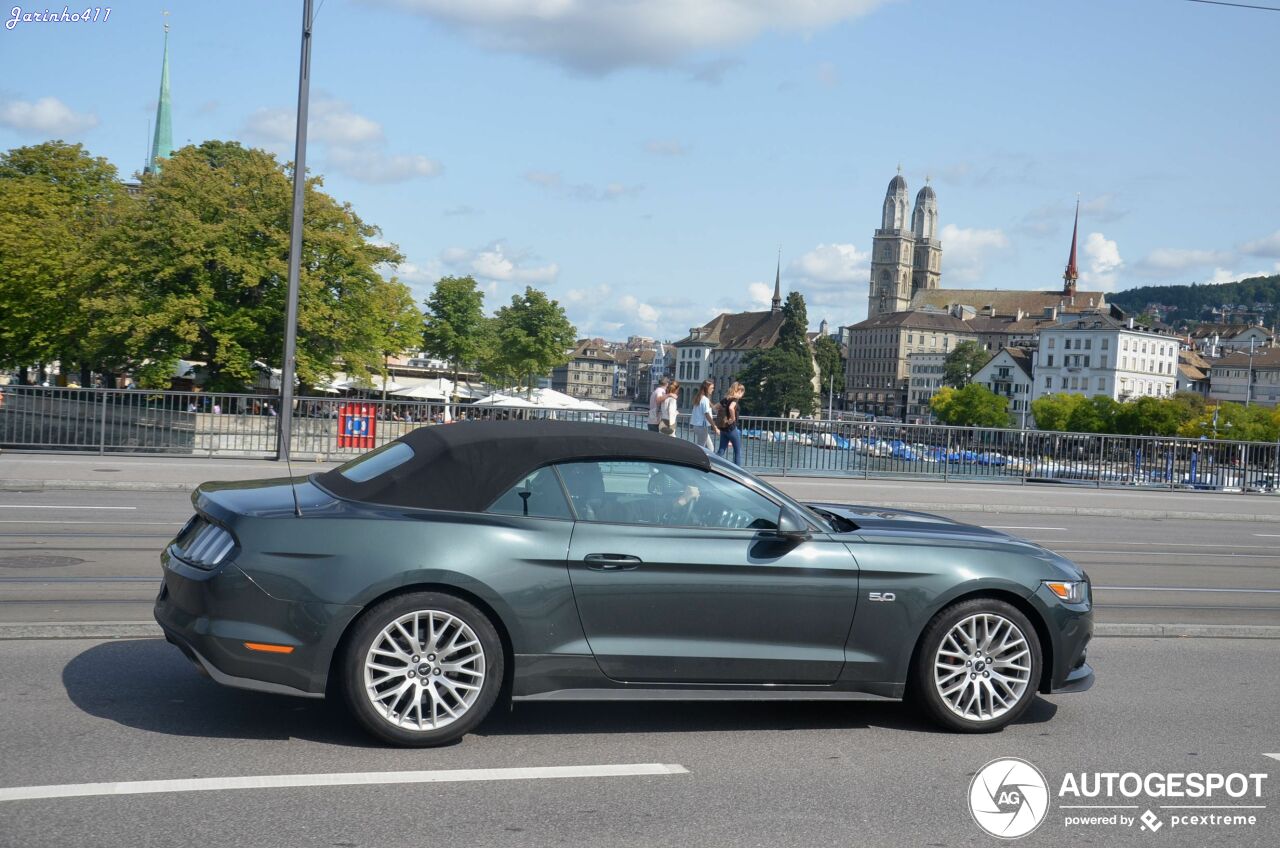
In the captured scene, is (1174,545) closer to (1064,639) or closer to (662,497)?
(1064,639)

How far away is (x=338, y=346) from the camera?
145 ft

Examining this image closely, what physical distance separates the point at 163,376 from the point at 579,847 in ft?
129

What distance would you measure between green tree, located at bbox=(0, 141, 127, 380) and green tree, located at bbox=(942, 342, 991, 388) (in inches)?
6290

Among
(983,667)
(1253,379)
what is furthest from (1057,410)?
(983,667)

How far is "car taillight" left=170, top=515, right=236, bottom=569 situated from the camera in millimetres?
5648

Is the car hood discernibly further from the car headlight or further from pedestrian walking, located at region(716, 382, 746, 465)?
pedestrian walking, located at region(716, 382, 746, 465)

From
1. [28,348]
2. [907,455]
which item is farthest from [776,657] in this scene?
[28,348]

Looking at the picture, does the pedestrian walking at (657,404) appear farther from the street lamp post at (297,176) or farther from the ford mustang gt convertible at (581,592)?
the ford mustang gt convertible at (581,592)

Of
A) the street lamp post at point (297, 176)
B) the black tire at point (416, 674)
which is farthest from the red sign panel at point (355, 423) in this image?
the black tire at point (416, 674)

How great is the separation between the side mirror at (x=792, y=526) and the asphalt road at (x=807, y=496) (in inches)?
179

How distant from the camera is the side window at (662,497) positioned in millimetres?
6047

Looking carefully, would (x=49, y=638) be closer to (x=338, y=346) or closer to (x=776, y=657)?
(x=776, y=657)

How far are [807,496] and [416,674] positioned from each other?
16.0m

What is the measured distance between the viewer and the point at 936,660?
627 cm
